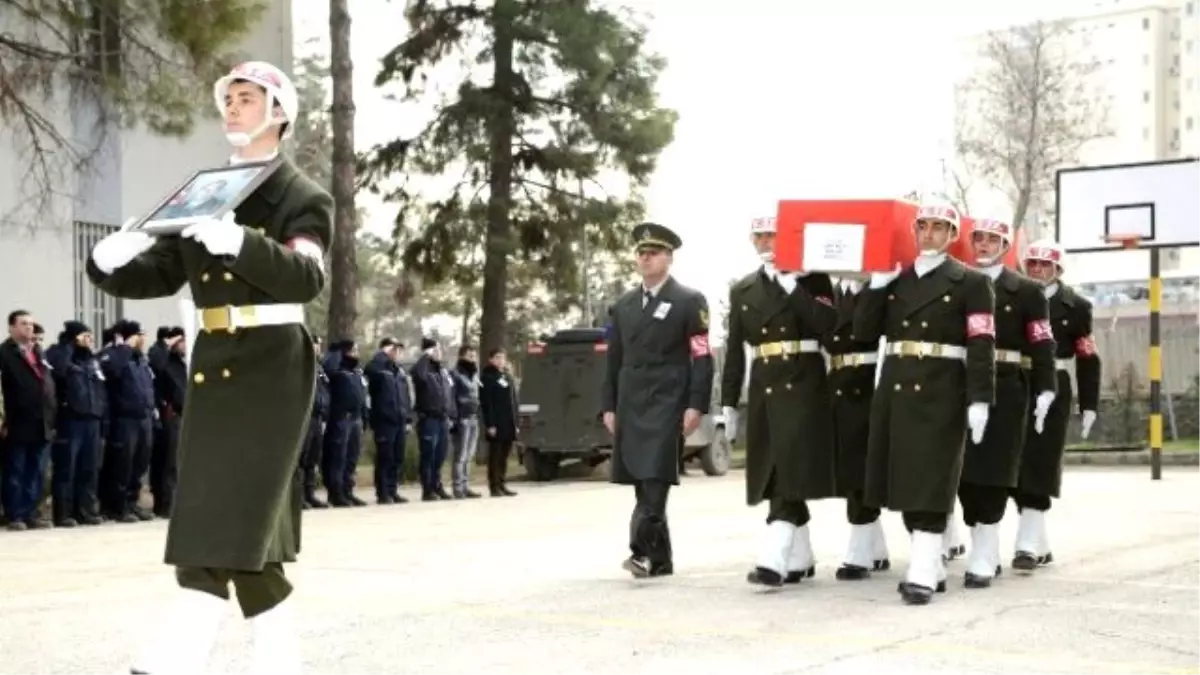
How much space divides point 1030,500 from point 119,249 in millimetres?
7269

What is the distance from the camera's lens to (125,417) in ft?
58.9

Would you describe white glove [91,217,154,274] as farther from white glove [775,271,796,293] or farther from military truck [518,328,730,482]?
military truck [518,328,730,482]

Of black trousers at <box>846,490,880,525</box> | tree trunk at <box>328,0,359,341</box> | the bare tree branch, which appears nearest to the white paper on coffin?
black trousers at <box>846,490,880,525</box>

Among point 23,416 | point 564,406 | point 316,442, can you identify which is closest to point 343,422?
point 316,442

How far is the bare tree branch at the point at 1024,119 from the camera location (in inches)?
2254

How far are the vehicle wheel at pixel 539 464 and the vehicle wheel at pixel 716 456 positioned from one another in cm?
234

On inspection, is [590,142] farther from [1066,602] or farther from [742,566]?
[1066,602]

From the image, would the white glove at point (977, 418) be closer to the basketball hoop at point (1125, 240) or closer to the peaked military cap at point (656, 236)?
the peaked military cap at point (656, 236)

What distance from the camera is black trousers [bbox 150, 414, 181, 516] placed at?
1872 cm

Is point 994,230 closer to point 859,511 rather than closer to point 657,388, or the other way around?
point 859,511

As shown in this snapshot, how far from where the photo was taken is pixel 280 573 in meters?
5.91

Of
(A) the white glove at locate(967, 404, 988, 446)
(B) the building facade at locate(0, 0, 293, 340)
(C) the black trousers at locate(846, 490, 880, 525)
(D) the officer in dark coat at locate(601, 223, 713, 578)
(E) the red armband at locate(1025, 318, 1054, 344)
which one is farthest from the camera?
(B) the building facade at locate(0, 0, 293, 340)

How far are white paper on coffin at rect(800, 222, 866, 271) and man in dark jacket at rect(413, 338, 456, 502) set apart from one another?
12.6m

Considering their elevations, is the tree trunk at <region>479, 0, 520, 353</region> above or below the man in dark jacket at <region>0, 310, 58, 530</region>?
above
